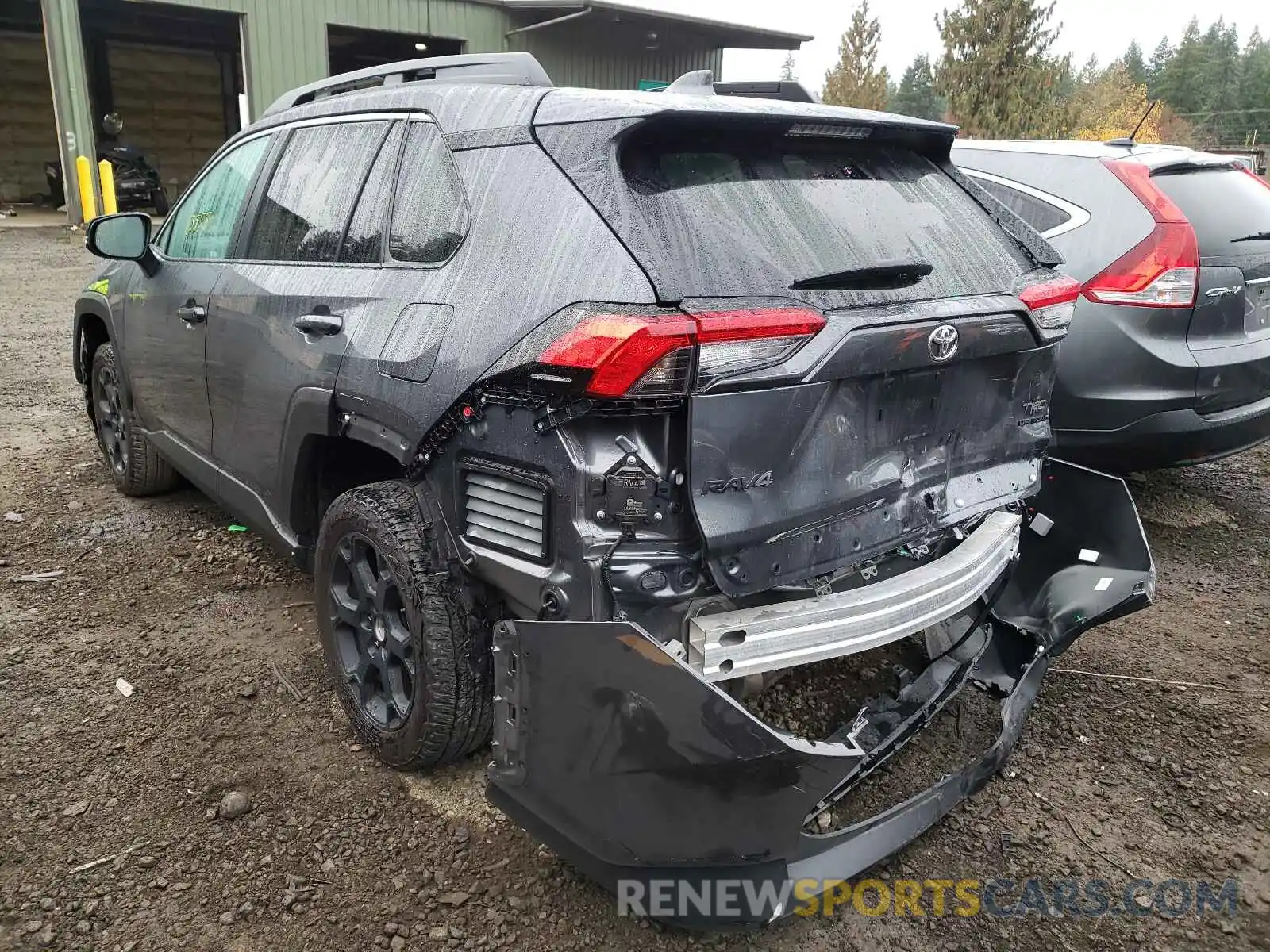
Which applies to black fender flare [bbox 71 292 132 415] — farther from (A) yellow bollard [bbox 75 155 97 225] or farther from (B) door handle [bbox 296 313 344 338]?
(A) yellow bollard [bbox 75 155 97 225]

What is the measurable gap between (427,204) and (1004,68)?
30.7m

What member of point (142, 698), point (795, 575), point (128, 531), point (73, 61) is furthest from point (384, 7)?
point (795, 575)

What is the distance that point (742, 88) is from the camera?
3.58 meters

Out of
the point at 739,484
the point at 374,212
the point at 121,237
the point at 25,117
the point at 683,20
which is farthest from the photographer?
the point at 25,117

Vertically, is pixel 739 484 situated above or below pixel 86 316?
above

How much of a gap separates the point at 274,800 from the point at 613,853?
1.15 m

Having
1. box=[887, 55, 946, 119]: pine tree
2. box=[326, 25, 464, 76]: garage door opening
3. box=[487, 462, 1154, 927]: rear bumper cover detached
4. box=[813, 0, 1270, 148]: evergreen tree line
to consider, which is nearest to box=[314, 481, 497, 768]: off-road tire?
box=[487, 462, 1154, 927]: rear bumper cover detached

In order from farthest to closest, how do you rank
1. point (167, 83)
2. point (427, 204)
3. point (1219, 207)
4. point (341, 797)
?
point (167, 83), point (1219, 207), point (341, 797), point (427, 204)

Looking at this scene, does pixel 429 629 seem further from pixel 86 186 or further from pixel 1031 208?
pixel 86 186

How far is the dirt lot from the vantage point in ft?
7.20

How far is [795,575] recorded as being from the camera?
2072mm

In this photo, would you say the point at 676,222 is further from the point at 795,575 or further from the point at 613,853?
the point at 613,853

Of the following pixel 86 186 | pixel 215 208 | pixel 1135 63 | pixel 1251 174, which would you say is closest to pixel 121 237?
pixel 215 208

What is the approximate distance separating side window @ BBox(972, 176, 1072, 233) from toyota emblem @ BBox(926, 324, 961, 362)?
2.21m
